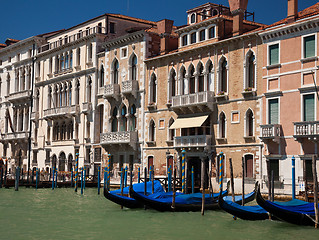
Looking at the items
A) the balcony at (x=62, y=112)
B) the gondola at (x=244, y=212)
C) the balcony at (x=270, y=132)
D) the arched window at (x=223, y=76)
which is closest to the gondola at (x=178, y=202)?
the gondola at (x=244, y=212)

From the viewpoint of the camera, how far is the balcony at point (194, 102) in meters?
24.2

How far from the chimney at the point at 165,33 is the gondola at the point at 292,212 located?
45.9ft

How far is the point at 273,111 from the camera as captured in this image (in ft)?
70.8

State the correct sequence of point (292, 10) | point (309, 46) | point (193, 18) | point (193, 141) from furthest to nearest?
point (193, 18)
point (193, 141)
point (292, 10)
point (309, 46)

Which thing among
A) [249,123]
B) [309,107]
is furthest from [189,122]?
[309,107]

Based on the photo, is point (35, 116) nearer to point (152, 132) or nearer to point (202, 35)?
point (152, 132)

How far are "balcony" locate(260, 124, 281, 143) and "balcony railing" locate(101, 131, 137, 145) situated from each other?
8712 mm

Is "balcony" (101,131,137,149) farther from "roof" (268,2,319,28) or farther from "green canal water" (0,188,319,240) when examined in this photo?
"roof" (268,2,319,28)

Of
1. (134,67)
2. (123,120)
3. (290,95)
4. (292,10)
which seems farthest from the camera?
(123,120)

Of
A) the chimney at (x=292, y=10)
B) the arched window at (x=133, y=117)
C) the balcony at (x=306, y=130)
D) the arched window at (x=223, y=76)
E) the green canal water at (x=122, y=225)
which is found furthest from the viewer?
the arched window at (x=133, y=117)

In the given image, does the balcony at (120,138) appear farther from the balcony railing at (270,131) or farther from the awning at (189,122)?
the balcony railing at (270,131)

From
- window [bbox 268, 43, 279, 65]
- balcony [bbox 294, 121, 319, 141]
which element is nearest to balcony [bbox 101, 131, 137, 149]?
window [bbox 268, 43, 279, 65]

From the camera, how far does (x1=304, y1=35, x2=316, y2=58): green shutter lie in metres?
20.3

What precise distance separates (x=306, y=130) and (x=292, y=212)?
5.88m
